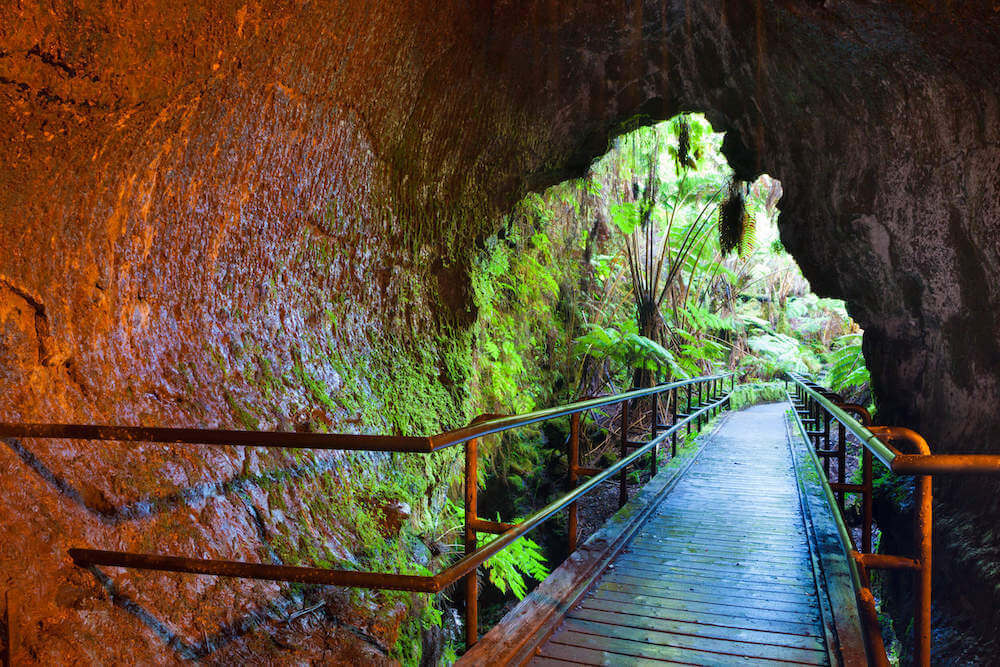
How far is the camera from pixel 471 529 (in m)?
2.55

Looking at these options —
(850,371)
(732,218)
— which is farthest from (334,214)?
(850,371)

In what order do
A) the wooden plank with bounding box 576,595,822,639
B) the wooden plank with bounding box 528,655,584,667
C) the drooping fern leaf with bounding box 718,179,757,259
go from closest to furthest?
the wooden plank with bounding box 528,655,584,667
the wooden plank with bounding box 576,595,822,639
the drooping fern leaf with bounding box 718,179,757,259

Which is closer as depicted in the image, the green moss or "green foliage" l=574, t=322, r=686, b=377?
the green moss

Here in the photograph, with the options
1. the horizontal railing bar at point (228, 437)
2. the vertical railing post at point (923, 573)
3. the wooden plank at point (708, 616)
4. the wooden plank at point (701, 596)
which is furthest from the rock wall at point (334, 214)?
the vertical railing post at point (923, 573)

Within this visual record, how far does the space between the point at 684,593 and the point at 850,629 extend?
901 mm

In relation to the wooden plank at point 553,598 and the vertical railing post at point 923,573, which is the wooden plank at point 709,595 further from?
the vertical railing post at point 923,573

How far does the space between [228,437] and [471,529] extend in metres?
1.06

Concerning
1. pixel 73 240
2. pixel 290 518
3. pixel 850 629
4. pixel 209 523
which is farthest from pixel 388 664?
pixel 73 240

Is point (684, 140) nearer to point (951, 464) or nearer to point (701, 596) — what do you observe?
point (701, 596)

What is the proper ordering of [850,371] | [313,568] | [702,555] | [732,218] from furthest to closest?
[732,218] → [850,371] → [702,555] → [313,568]

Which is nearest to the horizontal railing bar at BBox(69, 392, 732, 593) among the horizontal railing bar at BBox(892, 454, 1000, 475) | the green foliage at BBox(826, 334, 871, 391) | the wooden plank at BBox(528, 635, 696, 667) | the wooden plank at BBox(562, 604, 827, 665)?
the wooden plank at BBox(528, 635, 696, 667)

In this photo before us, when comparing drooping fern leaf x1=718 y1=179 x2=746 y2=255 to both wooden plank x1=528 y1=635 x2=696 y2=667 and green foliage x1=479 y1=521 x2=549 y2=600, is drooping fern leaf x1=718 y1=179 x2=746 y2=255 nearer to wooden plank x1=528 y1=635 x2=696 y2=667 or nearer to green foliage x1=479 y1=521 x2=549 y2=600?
green foliage x1=479 y1=521 x2=549 y2=600

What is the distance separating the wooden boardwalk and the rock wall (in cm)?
121

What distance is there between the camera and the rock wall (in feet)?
8.45
